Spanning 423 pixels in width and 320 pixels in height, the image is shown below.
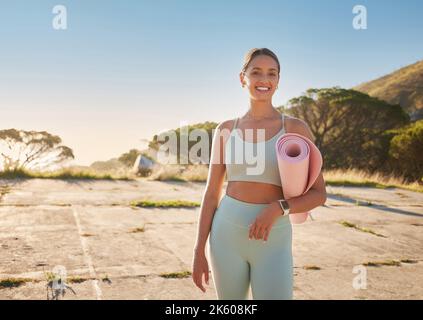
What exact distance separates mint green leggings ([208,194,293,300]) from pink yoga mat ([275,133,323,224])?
0.55 ft

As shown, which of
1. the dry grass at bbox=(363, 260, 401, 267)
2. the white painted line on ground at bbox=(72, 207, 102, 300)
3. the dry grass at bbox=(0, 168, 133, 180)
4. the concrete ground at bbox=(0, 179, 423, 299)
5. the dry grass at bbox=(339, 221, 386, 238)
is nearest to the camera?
the white painted line on ground at bbox=(72, 207, 102, 300)

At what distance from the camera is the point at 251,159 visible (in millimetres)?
1877

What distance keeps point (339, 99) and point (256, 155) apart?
24.3 meters

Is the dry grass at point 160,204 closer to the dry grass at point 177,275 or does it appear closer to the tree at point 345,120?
the dry grass at point 177,275

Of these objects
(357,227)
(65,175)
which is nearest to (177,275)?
(357,227)

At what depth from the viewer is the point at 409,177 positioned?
18109 millimetres

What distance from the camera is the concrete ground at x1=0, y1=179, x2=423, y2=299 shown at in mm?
3119

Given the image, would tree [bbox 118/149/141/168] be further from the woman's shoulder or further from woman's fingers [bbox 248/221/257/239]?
woman's fingers [bbox 248/221/257/239]

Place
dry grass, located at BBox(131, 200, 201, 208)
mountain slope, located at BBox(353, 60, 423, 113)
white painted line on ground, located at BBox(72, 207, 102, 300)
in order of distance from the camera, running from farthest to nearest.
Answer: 1. mountain slope, located at BBox(353, 60, 423, 113)
2. dry grass, located at BBox(131, 200, 201, 208)
3. white painted line on ground, located at BBox(72, 207, 102, 300)

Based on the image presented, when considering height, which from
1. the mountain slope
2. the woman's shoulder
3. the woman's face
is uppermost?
the mountain slope

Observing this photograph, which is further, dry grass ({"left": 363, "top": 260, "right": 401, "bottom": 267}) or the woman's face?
dry grass ({"left": 363, "top": 260, "right": 401, "bottom": 267})

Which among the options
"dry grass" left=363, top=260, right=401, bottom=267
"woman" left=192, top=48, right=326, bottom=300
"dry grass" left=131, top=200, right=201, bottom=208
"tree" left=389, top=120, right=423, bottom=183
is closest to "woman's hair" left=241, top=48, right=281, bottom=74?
"woman" left=192, top=48, right=326, bottom=300

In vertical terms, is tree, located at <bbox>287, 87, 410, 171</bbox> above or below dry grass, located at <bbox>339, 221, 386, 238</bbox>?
above

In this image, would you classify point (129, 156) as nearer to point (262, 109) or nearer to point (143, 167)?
point (143, 167)
